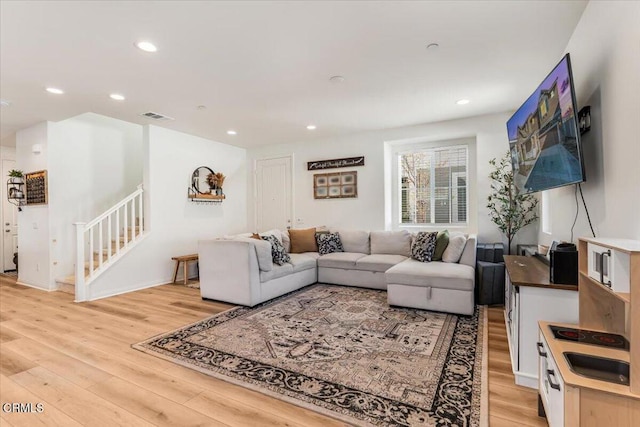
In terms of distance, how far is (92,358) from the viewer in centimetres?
243

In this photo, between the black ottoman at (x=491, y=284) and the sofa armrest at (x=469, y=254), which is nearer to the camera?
the black ottoman at (x=491, y=284)

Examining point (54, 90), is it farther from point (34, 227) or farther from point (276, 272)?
point (276, 272)

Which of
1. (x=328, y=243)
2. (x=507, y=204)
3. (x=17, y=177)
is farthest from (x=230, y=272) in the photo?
(x=17, y=177)

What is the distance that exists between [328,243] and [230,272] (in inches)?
72.6

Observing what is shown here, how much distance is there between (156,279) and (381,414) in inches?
172

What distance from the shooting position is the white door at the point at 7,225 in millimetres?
6120

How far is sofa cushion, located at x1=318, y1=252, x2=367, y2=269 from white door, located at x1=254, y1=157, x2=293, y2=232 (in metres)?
1.64

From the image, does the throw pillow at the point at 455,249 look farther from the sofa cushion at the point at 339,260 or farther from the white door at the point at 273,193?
the white door at the point at 273,193

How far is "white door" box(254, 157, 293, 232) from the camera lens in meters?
6.31

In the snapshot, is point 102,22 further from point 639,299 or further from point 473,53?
point 639,299

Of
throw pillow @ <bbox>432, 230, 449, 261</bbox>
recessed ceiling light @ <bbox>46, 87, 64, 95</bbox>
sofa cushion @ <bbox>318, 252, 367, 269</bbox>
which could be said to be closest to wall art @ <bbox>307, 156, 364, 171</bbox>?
sofa cushion @ <bbox>318, 252, 367, 269</bbox>

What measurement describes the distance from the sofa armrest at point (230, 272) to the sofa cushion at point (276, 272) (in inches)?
3.6

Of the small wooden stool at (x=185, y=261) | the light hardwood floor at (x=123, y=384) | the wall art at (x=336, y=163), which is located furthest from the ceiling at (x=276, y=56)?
the light hardwood floor at (x=123, y=384)

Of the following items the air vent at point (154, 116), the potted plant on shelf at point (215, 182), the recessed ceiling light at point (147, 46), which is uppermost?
the air vent at point (154, 116)
